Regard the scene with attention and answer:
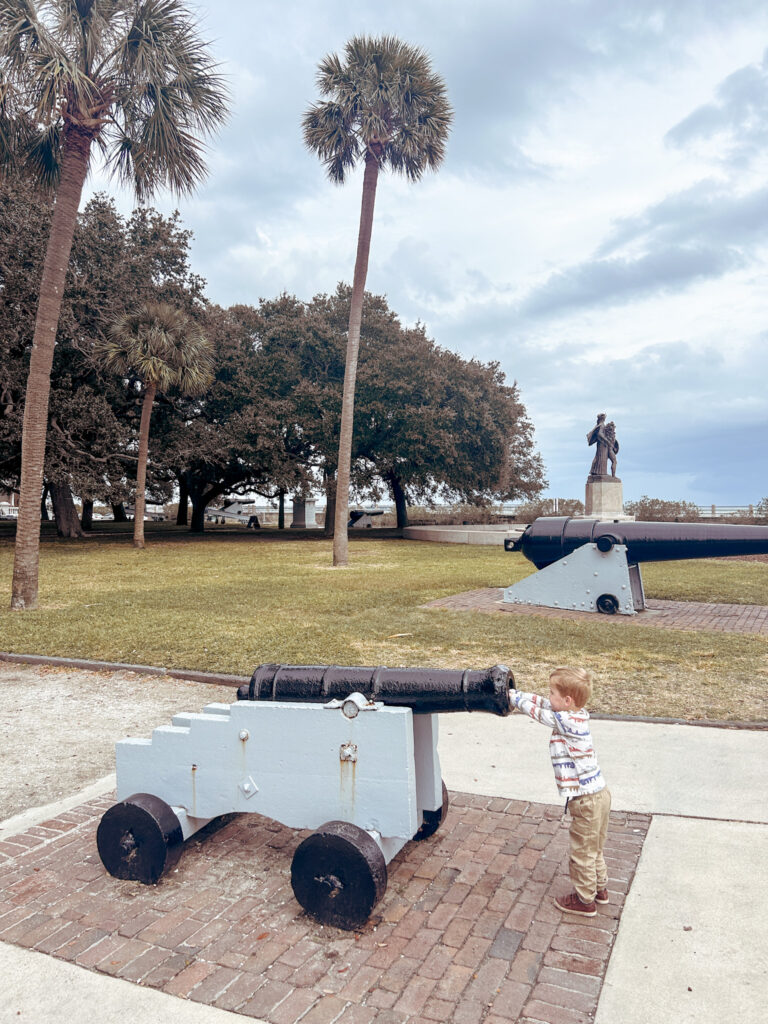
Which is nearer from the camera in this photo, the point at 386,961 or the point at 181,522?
the point at 386,961

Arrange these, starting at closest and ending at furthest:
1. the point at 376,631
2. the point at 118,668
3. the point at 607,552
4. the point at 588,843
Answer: the point at 588,843
the point at 118,668
the point at 376,631
the point at 607,552

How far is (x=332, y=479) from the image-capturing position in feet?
99.2

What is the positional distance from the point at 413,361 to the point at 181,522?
21.3 meters

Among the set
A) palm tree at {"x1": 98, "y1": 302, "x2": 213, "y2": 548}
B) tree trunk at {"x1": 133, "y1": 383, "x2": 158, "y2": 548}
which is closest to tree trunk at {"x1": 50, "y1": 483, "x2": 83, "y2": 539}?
tree trunk at {"x1": 133, "y1": 383, "x2": 158, "y2": 548}

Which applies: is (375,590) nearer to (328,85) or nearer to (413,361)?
(328,85)

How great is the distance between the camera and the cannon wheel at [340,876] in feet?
8.69

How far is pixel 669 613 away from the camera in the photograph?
412 inches

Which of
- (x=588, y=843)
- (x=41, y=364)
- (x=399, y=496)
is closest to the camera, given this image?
(x=588, y=843)

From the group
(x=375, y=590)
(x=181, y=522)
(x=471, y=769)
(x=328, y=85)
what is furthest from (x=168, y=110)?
(x=181, y=522)

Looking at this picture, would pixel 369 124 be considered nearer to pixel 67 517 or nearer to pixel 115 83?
pixel 115 83

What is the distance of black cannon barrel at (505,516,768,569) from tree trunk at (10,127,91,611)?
7.27 metres

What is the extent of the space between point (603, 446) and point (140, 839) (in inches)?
929

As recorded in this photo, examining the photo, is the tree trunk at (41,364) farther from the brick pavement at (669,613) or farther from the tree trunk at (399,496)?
the tree trunk at (399,496)

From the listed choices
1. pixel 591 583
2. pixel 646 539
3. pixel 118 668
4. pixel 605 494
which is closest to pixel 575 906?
pixel 118 668
